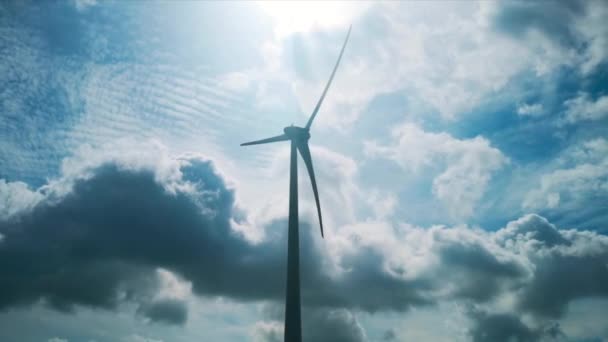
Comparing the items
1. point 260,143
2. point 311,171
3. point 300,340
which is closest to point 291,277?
point 300,340

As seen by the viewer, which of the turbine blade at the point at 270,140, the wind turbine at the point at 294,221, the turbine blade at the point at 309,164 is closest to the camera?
the wind turbine at the point at 294,221

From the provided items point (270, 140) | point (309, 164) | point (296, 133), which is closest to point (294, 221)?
point (309, 164)

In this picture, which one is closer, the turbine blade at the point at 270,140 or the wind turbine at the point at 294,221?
the wind turbine at the point at 294,221

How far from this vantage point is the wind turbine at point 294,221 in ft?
140

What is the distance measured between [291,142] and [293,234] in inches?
792

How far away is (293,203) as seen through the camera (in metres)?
50.1

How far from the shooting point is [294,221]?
159ft

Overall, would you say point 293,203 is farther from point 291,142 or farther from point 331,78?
point 331,78

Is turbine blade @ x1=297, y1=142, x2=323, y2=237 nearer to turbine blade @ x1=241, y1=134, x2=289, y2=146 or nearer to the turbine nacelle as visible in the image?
the turbine nacelle

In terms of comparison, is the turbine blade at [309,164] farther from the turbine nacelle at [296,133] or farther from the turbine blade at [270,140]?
the turbine blade at [270,140]

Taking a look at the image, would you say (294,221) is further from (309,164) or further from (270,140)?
(270,140)

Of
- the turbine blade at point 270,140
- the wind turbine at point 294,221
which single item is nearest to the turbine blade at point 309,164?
the wind turbine at point 294,221

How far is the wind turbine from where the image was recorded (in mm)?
42781

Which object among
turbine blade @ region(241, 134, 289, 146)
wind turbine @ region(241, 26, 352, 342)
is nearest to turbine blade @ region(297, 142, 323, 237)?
wind turbine @ region(241, 26, 352, 342)
